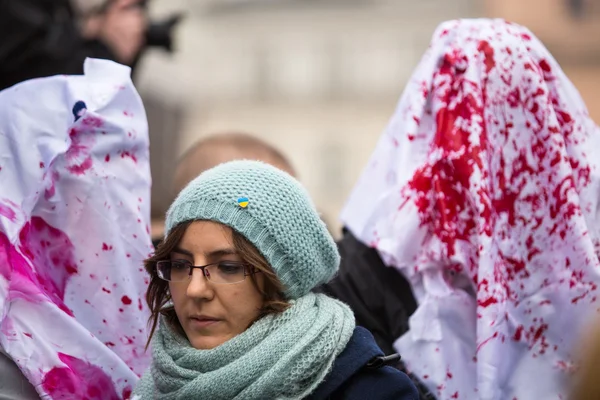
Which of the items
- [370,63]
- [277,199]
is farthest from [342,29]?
[277,199]

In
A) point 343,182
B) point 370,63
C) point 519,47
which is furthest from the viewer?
point 370,63

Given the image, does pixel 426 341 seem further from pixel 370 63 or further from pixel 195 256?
pixel 370 63

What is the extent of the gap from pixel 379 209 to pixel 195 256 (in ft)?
3.13

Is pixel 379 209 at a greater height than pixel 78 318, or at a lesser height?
greater

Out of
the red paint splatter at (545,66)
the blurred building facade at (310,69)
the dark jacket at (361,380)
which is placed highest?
the red paint splatter at (545,66)

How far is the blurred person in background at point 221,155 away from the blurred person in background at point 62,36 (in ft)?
2.36

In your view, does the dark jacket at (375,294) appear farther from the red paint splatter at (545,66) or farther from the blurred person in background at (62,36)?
the blurred person in background at (62,36)

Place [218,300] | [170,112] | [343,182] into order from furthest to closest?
[343,182] → [170,112] → [218,300]

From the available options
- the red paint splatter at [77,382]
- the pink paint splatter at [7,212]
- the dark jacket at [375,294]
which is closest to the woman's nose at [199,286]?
the red paint splatter at [77,382]

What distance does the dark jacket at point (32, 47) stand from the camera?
4.23 meters

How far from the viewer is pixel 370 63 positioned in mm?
32562

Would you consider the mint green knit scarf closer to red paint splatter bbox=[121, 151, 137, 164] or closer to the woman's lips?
the woman's lips

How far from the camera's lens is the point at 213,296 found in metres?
2.48

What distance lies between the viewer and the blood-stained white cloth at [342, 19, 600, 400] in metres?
3.03
